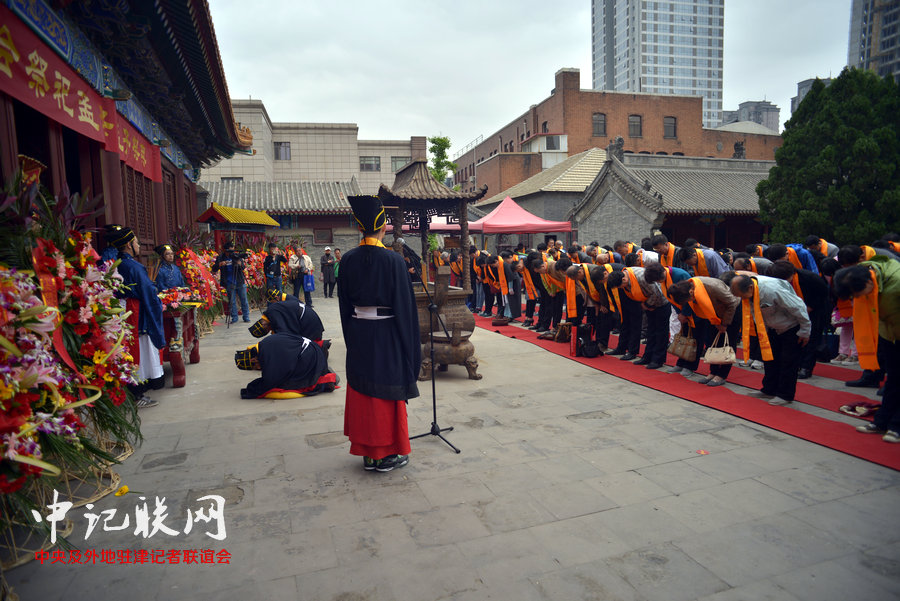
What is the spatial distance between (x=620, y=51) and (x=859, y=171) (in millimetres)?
75213

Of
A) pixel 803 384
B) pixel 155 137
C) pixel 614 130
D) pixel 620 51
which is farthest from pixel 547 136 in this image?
pixel 620 51

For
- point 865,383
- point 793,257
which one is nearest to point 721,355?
point 865,383

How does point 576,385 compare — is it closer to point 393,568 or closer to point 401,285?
point 401,285

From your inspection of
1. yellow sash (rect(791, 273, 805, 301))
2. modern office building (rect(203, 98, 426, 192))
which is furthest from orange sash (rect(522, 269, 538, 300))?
modern office building (rect(203, 98, 426, 192))

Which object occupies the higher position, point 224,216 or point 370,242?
point 224,216

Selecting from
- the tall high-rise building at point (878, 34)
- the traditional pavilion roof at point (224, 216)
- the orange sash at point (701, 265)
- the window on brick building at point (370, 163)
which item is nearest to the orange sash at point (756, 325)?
the orange sash at point (701, 265)

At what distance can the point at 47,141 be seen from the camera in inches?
187

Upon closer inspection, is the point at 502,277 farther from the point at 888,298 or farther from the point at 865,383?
the point at 888,298

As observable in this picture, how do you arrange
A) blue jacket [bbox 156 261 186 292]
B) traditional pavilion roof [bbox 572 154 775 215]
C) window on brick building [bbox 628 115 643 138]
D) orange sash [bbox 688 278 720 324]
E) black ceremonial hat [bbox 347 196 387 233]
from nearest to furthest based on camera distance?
black ceremonial hat [bbox 347 196 387 233] → orange sash [bbox 688 278 720 324] → blue jacket [bbox 156 261 186 292] → traditional pavilion roof [bbox 572 154 775 215] → window on brick building [bbox 628 115 643 138]

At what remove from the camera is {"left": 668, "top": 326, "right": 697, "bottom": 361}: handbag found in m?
5.78

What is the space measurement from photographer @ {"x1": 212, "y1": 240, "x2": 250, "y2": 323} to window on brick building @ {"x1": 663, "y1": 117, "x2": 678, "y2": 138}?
31.9m

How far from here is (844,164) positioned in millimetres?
12320

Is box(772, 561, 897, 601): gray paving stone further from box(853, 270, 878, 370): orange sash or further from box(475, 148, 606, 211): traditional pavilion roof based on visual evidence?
box(475, 148, 606, 211): traditional pavilion roof

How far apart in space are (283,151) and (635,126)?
2189 centimetres
